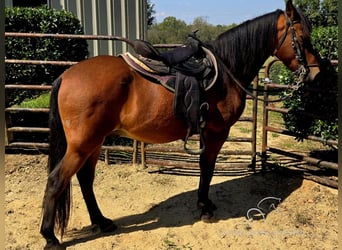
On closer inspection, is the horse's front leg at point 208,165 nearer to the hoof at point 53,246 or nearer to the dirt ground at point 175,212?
the dirt ground at point 175,212

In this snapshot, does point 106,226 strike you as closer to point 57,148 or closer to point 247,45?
point 57,148

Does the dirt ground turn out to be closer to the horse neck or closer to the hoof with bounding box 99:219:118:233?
the hoof with bounding box 99:219:118:233

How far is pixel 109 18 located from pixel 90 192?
659 centimetres

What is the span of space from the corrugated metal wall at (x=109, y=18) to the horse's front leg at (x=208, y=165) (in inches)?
226

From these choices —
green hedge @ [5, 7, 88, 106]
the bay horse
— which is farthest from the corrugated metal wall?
the bay horse

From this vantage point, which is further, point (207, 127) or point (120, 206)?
point (120, 206)

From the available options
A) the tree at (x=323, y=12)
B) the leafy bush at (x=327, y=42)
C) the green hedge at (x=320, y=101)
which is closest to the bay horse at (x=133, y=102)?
the green hedge at (x=320, y=101)

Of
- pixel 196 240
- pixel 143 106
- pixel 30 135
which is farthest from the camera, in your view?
pixel 30 135

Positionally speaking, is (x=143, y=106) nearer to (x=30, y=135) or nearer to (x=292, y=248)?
(x=292, y=248)

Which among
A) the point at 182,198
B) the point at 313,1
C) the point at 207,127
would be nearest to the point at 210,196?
the point at 182,198

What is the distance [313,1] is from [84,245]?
463 inches

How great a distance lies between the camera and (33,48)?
228 inches

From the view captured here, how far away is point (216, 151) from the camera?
347cm

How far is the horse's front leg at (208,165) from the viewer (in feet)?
11.1
